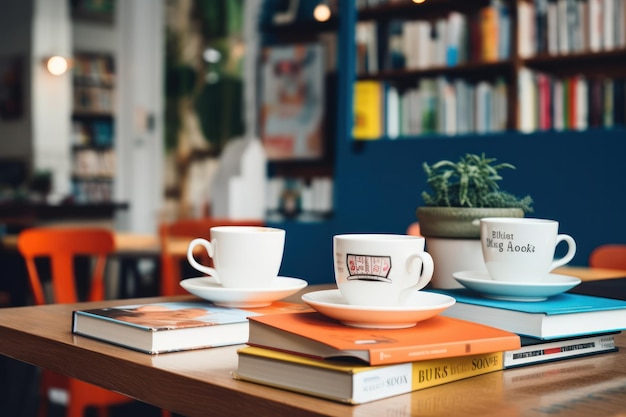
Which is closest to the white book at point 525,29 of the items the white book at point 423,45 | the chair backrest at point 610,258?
the white book at point 423,45

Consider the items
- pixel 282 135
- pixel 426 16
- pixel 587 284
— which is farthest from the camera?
pixel 282 135

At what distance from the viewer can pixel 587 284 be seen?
1.29 meters

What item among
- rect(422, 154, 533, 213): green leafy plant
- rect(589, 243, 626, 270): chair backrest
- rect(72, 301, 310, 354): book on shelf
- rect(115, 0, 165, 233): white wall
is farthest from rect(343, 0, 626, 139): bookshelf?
rect(72, 301, 310, 354): book on shelf

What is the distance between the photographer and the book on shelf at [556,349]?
857mm

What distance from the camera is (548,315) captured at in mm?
864

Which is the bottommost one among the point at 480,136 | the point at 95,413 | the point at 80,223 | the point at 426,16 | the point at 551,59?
the point at 95,413

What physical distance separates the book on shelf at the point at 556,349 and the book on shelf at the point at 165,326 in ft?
0.99

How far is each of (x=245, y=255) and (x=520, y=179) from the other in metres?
2.54

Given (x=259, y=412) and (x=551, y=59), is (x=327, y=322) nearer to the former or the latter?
(x=259, y=412)

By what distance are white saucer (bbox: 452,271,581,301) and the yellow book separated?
154 inches

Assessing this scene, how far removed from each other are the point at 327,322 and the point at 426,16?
456 cm

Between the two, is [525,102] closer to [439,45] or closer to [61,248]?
[439,45]

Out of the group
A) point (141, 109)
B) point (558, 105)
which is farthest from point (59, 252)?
point (141, 109)

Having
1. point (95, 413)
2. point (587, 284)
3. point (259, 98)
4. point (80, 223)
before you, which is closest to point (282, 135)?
point (259, 98)
